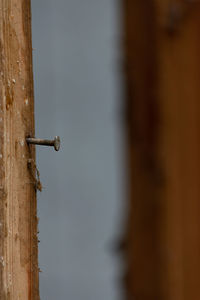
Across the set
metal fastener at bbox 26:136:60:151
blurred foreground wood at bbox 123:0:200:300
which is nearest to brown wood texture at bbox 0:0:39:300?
metal fastener at bbox 26:136:60:151

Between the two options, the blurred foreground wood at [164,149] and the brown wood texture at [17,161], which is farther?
the blurred foreground wood at [164,149]

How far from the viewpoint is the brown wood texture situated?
1.34 meters

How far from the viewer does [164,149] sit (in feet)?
12.1

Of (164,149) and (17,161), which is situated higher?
(164,149)

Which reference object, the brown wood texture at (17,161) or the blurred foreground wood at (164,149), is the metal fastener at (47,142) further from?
the blurred foreground wood at (164,149)

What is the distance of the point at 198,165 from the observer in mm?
3695

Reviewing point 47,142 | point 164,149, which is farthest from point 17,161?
point 164,149

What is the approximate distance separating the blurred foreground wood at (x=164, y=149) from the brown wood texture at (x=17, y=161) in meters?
2.25

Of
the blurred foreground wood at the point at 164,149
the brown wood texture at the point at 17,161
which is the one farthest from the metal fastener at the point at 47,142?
the blurred foreground wood at the point at 164,149

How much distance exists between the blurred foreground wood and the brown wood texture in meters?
2.25

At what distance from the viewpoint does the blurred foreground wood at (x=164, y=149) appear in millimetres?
3633

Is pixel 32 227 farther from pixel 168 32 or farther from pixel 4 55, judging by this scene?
pixel 168 32

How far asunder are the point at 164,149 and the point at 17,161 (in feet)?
7.78

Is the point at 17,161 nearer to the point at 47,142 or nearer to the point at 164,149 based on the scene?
the point at 47,142
